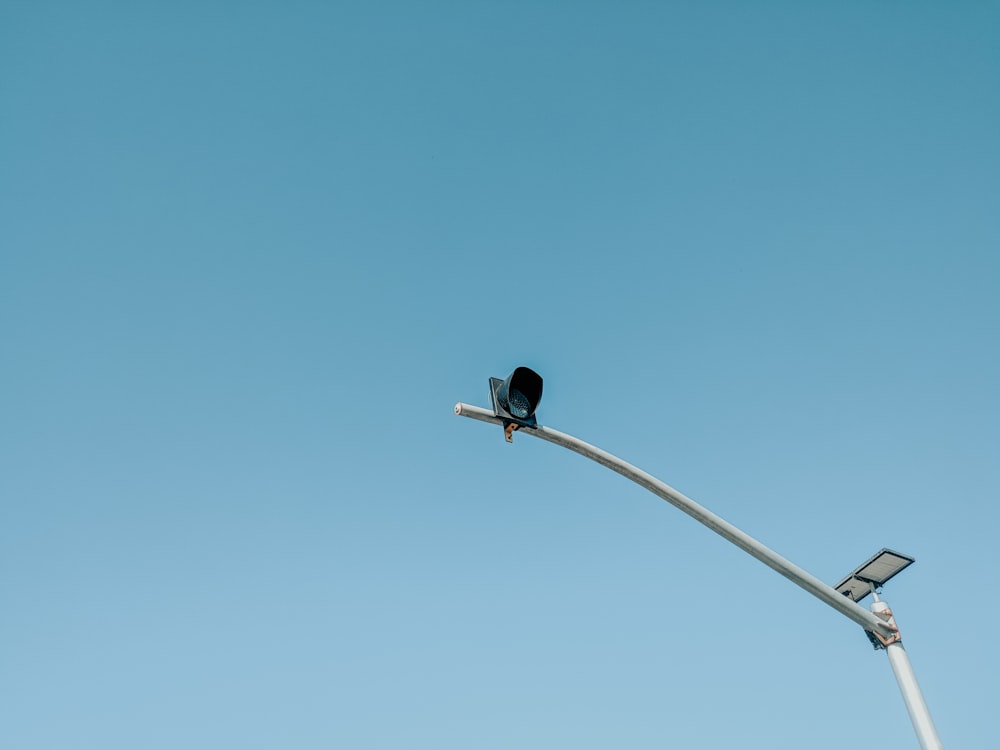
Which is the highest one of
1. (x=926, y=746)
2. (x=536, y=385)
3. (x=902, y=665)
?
(x=536, y=385)

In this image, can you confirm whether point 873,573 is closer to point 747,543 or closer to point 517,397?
point 747,543

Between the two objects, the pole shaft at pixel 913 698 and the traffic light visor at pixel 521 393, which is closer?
the traffic light visor at pixel 521 393

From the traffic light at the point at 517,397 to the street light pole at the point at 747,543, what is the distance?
0.04 meters

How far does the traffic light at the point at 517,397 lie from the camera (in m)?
5.00

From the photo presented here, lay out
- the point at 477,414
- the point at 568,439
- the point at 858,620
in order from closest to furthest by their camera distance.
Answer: the point at 477,414, the point at 568,439, the point at 858,620

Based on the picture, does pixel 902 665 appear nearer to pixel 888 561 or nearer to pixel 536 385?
pixel 888 561

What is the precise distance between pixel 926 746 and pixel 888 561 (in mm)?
1484

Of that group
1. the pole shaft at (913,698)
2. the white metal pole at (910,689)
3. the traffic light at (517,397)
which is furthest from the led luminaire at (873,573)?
the traffic light at (517,397)

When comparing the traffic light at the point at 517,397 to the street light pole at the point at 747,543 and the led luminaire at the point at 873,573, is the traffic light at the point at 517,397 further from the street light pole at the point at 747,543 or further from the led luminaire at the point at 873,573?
the led luminaire at the point at 873,573

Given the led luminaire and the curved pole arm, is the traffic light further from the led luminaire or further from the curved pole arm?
the led luminaire

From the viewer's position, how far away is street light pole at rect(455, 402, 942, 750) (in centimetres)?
535

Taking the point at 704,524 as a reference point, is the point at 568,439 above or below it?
above

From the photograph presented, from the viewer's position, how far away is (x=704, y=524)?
5570 mm

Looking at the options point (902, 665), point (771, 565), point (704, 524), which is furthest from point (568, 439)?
point (902, 665)
